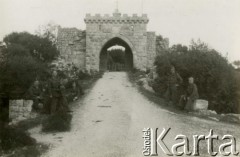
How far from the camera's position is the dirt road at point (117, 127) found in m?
11.1

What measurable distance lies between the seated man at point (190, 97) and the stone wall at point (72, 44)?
16091 mm

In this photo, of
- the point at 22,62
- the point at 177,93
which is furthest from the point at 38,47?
the point at 177,93

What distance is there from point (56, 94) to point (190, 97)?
5.40 metres

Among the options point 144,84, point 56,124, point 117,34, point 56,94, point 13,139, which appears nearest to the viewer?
point 13,139

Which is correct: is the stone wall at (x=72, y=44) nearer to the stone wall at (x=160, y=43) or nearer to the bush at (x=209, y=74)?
the stone wall at (x=160, y=43)

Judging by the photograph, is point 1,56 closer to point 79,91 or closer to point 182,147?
point 79,91

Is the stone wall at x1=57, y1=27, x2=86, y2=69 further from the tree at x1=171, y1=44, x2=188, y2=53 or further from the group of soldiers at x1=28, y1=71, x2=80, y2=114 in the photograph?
the group of soldiers at x1=28, y1=71, x2=80, y2=114

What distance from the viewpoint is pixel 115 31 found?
3134 centimetres

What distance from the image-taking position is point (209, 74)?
21.9 meters

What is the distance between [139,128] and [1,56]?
7.73 m

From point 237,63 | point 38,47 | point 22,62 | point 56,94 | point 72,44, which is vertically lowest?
point 56,94

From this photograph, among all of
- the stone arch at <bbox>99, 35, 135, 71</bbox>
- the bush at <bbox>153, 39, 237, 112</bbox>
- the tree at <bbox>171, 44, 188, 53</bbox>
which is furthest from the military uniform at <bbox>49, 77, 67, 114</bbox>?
the stone arch at <bbox>99, 35, 135, 71</bbox>

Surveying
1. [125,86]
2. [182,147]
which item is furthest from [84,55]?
[182,147]

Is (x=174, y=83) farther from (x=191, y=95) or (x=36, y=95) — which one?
(x=36, y=95)
